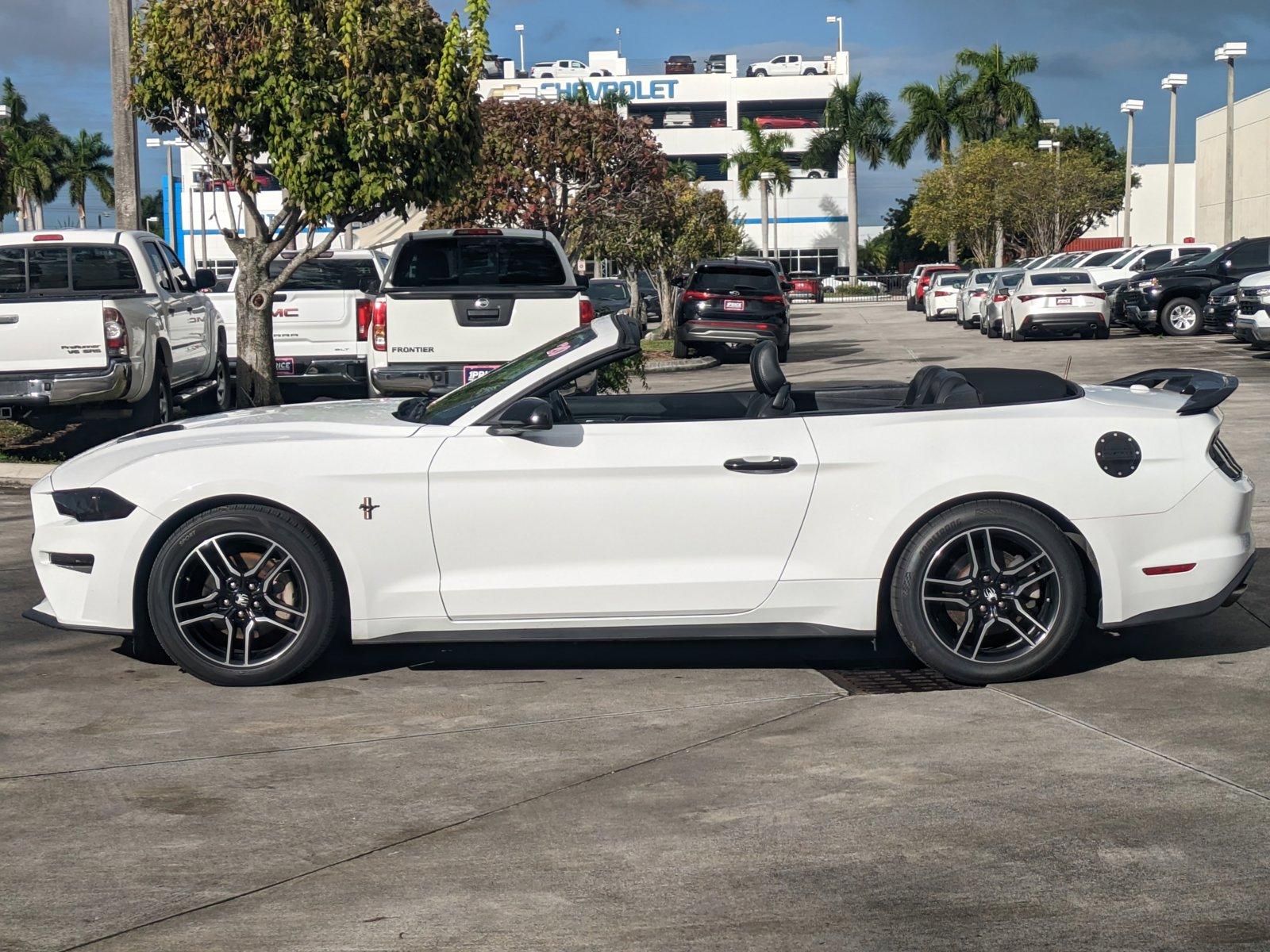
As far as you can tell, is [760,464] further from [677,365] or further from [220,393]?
[677,365]

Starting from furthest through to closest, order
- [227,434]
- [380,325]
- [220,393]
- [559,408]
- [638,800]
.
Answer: [220,393] < [380,325] < [559,408] < [227,434] < [638,800]

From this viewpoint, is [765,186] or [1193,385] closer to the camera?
[1193,385]

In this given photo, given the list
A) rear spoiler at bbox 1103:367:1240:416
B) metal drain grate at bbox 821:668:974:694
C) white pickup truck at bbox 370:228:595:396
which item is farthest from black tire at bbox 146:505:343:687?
white pickup truck at bbox 370:228:595:396

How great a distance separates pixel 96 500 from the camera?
20.6 feet

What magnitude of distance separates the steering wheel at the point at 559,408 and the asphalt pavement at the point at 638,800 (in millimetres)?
A: 1062

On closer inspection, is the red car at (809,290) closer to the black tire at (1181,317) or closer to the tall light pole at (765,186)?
the tall light pole at (765,186)

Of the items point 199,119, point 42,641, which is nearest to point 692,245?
point 199,119

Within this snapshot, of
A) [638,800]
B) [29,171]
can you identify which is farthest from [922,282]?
[29,171]

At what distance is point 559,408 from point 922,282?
48.0m

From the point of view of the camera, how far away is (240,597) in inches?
245

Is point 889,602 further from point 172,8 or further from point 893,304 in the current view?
point 893,304

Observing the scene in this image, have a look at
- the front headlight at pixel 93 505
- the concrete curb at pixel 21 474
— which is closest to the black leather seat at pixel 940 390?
the front headlight at pixel 93 505

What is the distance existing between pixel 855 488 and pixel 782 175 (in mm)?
80478

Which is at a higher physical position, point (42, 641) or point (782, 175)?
point (782, 175)
